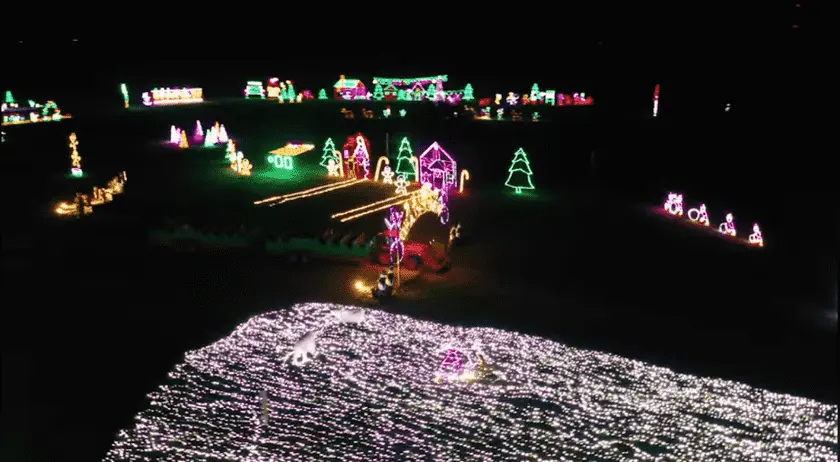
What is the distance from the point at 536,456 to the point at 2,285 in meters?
11.2

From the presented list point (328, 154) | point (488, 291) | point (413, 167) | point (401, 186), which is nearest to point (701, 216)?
point (488, 291)

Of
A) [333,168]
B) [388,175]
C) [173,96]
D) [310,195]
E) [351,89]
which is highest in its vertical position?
[351,89]

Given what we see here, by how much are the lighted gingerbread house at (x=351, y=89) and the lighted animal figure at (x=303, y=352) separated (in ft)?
115

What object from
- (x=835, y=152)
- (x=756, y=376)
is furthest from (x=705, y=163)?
(x=756, y=376)

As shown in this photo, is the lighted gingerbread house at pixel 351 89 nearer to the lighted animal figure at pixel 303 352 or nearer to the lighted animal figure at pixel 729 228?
the lighted animal figure at pixel 729 228

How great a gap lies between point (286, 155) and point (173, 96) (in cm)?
2074

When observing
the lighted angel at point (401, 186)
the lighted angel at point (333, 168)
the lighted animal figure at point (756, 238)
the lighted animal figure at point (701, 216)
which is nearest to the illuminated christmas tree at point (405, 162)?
the lighted angel at point (401, 186)

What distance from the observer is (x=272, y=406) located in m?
10.4

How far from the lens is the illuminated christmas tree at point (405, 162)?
27.0 m

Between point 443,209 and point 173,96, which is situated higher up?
point 173,96

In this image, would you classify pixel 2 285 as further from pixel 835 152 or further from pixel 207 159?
pixel 835 152

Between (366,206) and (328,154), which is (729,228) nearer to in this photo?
(366,206)

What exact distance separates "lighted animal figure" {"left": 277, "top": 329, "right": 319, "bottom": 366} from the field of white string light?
0.09 feet

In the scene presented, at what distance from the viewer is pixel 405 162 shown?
94.4 ft
